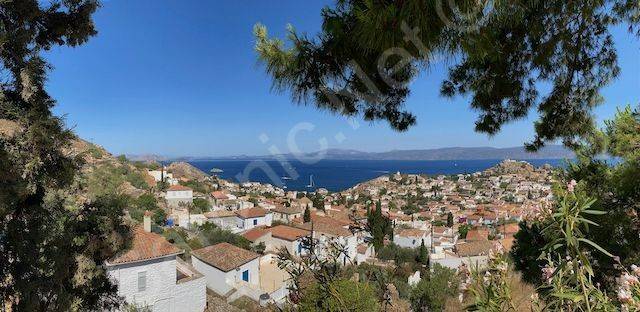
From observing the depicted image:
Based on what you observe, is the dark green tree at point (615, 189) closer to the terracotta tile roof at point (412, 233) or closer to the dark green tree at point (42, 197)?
the dark green tree at point (42, 197)

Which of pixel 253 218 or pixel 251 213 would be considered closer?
pixel 253 218

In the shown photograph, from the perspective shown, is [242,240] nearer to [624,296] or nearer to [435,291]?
[435,291]

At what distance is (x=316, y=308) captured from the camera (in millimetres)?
2383

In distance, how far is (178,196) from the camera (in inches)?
1291

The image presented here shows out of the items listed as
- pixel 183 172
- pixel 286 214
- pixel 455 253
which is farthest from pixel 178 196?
pixel 183 172

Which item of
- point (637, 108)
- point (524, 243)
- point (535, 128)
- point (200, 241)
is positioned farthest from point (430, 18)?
point (200, 241)

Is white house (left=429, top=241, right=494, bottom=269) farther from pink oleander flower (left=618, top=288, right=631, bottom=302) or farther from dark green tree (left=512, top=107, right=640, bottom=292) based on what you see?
pink oleander flower (left=618, top=288, right=631, bottom=302)

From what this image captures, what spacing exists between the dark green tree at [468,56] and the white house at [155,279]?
33.2ft

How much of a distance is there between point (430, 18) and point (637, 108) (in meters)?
4.08

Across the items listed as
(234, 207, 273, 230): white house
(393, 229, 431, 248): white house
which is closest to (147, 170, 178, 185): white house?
(234, 207, 273, 230): white house

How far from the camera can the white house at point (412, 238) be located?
29.9 meters

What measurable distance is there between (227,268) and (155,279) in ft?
12.9

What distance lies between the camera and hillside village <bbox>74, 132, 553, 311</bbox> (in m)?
7.67

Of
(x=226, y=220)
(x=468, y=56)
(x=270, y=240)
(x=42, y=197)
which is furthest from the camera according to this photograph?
(x=226, y=220)
